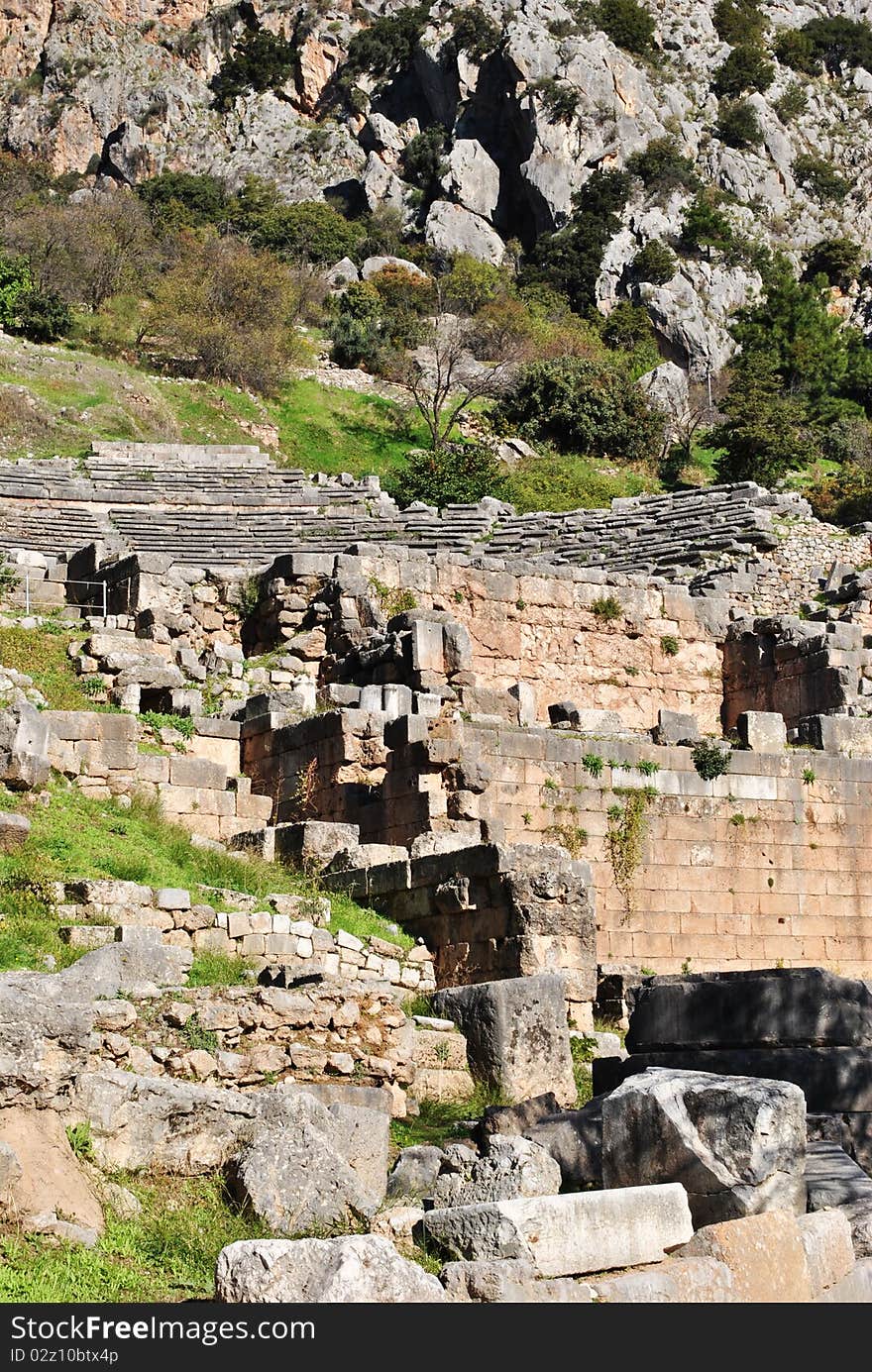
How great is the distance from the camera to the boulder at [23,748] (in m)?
13.3

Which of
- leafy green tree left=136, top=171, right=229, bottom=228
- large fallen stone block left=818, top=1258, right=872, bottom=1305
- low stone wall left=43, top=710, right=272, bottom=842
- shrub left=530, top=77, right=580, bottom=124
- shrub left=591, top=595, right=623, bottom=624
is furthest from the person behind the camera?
shrub left=530, top=77, right=580, bottom=124

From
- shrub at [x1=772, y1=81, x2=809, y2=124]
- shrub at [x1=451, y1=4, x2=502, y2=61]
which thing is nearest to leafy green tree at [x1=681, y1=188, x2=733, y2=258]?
shrub at [x1=772, y1=81, x2=809, y2=124]

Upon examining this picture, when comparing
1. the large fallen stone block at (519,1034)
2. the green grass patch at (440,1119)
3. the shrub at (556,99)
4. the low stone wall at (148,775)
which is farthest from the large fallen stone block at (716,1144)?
the shrub at (556,99)

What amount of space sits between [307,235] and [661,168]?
13888 mm

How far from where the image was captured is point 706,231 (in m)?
Result: 62.1

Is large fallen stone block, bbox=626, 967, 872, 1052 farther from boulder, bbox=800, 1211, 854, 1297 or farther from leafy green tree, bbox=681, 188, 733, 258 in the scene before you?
leafy green tree, bbox=681, 188, 733, 258

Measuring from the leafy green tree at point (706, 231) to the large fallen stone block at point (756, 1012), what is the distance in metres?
54.8

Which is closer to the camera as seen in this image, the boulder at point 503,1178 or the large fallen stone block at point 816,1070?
the boulder at point 503,1178

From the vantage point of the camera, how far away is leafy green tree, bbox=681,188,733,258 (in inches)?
2437

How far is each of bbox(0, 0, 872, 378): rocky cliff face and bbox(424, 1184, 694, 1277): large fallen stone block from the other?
166 feet

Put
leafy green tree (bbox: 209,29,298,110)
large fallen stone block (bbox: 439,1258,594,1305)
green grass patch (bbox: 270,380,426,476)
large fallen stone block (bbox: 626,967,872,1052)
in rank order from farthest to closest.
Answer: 1. leafy green tree (bbox: 209,29,298,110)
2. green grass patch (bbox: 270,380,426,476)
3. large fallen stone block (bbox: 626,967,872,1052)
4. large fallen stone block (bbox: 439,1258,594,1305)

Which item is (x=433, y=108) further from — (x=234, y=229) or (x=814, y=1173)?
(x=814, y=1173)

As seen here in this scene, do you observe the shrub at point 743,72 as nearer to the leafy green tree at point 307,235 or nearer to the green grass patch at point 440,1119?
the leafy green tree at point 307,235

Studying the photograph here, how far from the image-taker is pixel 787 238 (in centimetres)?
6506
